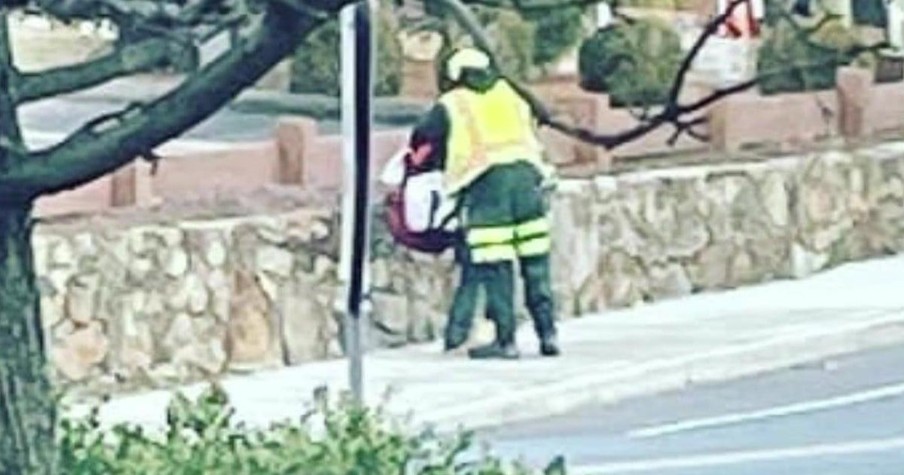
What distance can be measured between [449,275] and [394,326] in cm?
55

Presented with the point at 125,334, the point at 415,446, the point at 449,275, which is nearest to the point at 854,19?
the point at 449,275

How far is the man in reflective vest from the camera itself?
59.7 ft

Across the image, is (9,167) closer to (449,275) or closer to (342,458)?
(342,458)

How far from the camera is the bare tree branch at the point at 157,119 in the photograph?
17.2 ft

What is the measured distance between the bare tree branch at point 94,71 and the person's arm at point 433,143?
11594mm

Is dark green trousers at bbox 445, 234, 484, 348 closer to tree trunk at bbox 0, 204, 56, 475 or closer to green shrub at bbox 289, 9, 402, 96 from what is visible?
tree trunk at bbox 0, 204, 56, 475

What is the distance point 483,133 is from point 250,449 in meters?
11.4

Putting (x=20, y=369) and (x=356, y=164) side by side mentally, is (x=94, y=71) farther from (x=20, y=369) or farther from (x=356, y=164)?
(x=356, y=164)

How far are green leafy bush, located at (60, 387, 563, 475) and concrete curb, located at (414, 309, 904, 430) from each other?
855 cm

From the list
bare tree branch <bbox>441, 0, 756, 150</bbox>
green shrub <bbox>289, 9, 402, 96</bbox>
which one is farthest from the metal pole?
green shrub <bbox>289, 9, 402, 96</bbox>

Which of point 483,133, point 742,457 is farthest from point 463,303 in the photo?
point 742,457

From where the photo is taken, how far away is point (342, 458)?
6902mm

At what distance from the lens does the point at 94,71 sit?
21.3 feet

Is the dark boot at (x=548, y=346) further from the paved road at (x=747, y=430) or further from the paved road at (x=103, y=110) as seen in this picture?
the paved road at (x=103, y=110)
